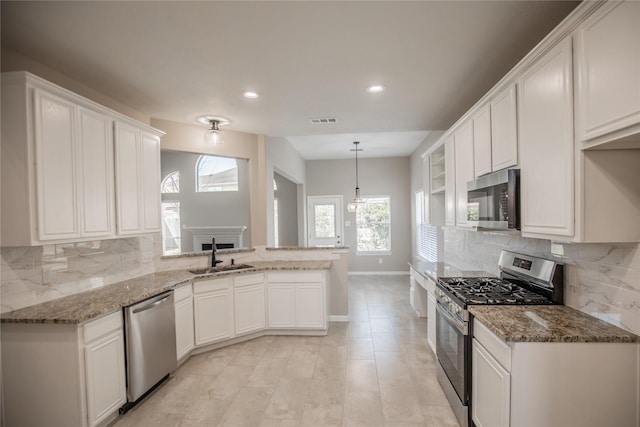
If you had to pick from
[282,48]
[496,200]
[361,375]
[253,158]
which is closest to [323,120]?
[253,158]

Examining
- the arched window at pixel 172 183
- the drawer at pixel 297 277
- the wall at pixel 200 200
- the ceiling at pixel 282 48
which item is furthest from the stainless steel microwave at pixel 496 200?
the arched window at pixel 172 183

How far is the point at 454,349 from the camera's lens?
232 centimetres

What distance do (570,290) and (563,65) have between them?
4.53 ft

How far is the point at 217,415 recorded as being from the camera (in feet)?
7.85

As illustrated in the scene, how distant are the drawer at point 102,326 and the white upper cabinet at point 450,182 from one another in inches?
126

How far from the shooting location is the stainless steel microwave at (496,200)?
78.7 inches

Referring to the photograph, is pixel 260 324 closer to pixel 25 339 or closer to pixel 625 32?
pixel 25 339

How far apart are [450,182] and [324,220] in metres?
4.87

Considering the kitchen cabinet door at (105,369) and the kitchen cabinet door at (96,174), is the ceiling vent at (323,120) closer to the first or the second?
the kitchen cabinet door at (96,174)

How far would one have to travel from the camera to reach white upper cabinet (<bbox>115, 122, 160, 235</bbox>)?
2.76 metres

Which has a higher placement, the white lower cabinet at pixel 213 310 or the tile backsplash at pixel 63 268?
the tile backsplash at pixel 63 268

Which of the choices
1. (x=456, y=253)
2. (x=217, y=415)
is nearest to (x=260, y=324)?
(x=217, y=415)

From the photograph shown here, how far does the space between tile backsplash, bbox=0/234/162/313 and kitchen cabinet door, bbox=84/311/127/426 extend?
59 centimetres

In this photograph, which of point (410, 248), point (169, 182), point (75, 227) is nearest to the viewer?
point (75, 227)
